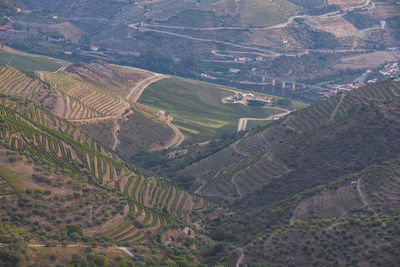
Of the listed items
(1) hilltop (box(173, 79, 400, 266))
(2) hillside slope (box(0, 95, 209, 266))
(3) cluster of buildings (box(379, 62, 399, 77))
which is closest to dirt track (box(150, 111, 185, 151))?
(1) hilltop (box(173, 79, 400, 266))

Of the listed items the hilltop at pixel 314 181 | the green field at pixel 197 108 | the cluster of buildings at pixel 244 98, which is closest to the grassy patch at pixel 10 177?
the hilltop at pixel 314 181

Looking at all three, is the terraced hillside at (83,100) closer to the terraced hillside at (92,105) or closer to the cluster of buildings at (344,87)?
the terraced hillside at (92,105)

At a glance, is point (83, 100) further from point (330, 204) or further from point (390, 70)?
point (390, 70)

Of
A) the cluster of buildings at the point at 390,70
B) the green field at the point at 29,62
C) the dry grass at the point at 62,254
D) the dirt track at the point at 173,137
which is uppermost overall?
the dry grass at the point at 62,254

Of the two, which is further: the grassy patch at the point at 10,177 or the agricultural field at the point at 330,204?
the agricultural field at the point at 330,204

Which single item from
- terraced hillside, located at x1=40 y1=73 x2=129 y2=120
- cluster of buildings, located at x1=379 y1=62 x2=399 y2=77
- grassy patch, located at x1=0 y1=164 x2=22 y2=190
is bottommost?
terraced hillside, located at x1=40 y1=73 x2=129 y2=120

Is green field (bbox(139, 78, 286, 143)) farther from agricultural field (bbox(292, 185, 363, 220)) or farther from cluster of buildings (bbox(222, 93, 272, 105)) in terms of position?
agricultural field (bbox(292, 185, 363, 220))

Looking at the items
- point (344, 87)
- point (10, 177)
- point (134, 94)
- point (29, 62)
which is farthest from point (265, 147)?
point (29, 62)

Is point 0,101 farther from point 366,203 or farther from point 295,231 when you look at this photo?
point 366,203
